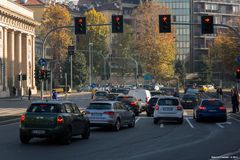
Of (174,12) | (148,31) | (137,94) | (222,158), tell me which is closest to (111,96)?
(137,94)

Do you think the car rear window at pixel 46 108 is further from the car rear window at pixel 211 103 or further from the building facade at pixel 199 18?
the building facade at pixel 199 18

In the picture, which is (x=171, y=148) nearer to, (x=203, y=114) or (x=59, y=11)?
(x=203, y=114)

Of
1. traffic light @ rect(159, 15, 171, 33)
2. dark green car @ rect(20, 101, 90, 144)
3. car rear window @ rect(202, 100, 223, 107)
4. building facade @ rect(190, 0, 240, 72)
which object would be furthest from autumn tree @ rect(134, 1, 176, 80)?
dark green car @ rect(20, 101, 90, 144)

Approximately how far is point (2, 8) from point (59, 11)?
29.5 meters

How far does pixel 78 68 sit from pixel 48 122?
9229 centimetres

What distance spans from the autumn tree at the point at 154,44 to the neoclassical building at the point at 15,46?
2047 cm

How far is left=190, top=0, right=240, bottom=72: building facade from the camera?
14550cm

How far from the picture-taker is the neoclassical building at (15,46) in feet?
251

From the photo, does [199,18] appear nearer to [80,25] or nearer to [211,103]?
[80,25]

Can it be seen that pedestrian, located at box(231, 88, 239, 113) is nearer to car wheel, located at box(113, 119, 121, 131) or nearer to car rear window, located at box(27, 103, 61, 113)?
car wheel, located at box(113, 119, 121, 131)

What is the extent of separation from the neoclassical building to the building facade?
62.5 metres

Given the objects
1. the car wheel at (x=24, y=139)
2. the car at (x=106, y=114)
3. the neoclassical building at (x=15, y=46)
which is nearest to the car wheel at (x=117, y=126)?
the car at (x=106, y=114)

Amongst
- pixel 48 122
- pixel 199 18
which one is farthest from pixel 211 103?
pixel 199 18

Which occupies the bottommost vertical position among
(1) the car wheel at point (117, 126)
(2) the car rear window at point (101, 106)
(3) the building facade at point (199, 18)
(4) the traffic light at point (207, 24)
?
(1) the car wheel at point (117, 126)
